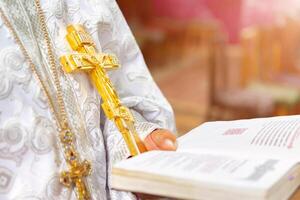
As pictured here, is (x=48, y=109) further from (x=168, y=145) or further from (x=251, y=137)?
(x=251, y=137)

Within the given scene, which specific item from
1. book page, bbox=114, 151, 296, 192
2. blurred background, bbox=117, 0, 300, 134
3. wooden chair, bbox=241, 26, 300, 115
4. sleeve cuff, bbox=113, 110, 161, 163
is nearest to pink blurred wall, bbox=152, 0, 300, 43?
blurred background, bbox=117, 0, 300, 134

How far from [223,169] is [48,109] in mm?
322

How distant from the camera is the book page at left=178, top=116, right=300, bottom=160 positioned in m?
0.76

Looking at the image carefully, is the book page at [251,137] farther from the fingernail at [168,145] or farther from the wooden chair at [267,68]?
the wooden chair at [267,68]

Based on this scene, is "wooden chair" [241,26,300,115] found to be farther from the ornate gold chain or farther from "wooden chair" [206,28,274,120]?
the ornate gold chain

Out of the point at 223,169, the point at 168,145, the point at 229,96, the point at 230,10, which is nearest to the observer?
the point at 223,169

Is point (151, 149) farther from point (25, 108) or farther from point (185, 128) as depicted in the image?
point (185, 128)

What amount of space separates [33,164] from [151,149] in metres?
0.18

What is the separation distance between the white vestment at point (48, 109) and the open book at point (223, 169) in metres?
0.14

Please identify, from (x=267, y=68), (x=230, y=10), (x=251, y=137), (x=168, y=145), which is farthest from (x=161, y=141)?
(x=230, y=10)

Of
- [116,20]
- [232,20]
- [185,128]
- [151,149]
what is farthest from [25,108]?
[232,20]

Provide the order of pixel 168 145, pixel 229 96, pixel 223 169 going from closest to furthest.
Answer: pixel 223 169 → pixel 168 145 → pixel 229 96

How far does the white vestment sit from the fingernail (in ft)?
0.16

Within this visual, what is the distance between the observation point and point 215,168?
0.65 meters
